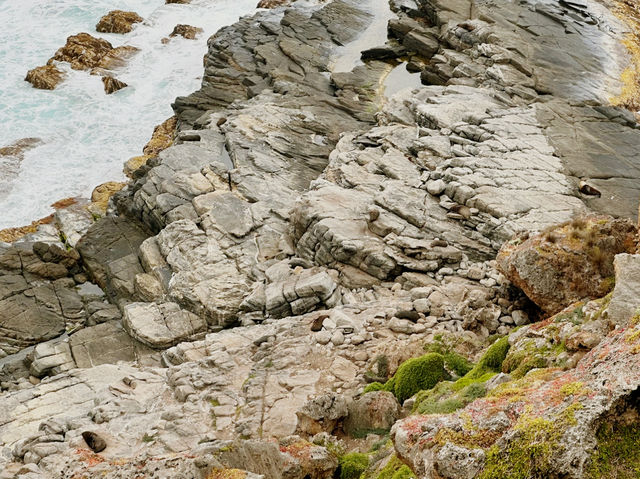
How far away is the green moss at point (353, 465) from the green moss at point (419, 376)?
2924mm

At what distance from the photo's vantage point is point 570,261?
1897 cm

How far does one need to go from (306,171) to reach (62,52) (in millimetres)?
36065

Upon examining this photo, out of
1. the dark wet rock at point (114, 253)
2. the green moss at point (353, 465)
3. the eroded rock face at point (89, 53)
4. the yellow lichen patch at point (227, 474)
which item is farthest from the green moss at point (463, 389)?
the eroded rock face at point (89, 53)

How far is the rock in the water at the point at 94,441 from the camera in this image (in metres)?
17.2

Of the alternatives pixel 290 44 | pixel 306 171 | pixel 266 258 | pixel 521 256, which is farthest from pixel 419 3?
pixel 521 256

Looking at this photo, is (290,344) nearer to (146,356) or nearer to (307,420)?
(307,420)

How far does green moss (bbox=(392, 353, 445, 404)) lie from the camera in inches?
675

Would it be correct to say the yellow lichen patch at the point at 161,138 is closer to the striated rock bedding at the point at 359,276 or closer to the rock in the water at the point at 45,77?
the striated rock bedding at the point at 359,276

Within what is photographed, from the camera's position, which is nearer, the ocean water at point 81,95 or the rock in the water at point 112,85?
the ocean water at point 81,95

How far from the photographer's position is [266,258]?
95.1 feet

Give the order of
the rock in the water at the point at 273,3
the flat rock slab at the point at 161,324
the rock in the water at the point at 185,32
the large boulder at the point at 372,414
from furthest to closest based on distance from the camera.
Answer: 1. the rock in the water at the point at 185,32
2. the rock in the water at the point at 273,3
3. the flat rock slab at the point at 161,324
4. the large boulder at the point at 372,414

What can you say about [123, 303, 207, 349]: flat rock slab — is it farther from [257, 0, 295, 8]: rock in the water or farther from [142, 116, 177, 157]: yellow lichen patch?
[257, 0, 295, 8]: rock in the water

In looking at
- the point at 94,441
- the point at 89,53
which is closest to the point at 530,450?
the point at 94,441

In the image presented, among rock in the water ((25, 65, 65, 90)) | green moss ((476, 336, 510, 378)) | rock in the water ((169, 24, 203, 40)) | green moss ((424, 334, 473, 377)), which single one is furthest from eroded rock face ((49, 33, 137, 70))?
green moss ((476, 336, 510, 378))
